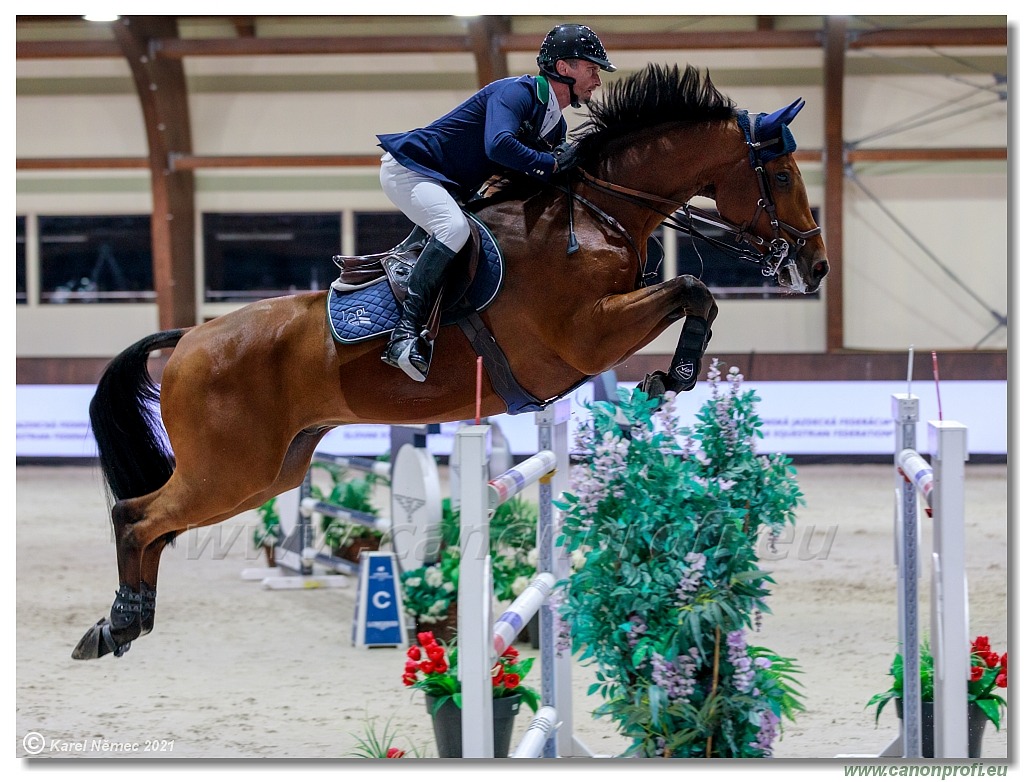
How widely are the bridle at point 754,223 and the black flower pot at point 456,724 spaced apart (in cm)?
146

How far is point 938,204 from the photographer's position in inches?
384

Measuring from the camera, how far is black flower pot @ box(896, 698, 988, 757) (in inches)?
119

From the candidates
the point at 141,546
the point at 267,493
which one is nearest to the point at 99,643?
the point at 141,546

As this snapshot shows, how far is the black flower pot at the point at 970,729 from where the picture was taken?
9.96ft

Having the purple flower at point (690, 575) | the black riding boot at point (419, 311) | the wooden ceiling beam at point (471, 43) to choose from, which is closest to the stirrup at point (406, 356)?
the black riding boot at point (419, 311)

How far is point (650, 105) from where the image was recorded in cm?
283

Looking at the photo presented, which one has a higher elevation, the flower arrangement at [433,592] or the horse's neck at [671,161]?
the horse's neck at [671,161]

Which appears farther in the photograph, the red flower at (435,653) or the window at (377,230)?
the window at (377,230)

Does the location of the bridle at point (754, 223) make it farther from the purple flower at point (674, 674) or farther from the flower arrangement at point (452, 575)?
the flower arrangement at point (452, 575)

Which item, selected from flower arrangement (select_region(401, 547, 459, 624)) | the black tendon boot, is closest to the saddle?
the black tendon boot

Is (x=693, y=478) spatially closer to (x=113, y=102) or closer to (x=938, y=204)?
(x=938, y=204)

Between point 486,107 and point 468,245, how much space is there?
0.35m

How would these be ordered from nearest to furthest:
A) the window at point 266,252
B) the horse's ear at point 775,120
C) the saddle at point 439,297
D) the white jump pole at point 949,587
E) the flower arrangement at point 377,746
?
the white jump pole at point 949,587 < the horse's ear at point 775,120 < the saddle at point 439,297 < the flower arrangement at point 377,746 < the window at point 266,252

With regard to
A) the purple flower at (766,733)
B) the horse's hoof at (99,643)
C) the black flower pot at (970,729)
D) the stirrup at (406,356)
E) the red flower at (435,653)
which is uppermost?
the stirrup at (406,356)
